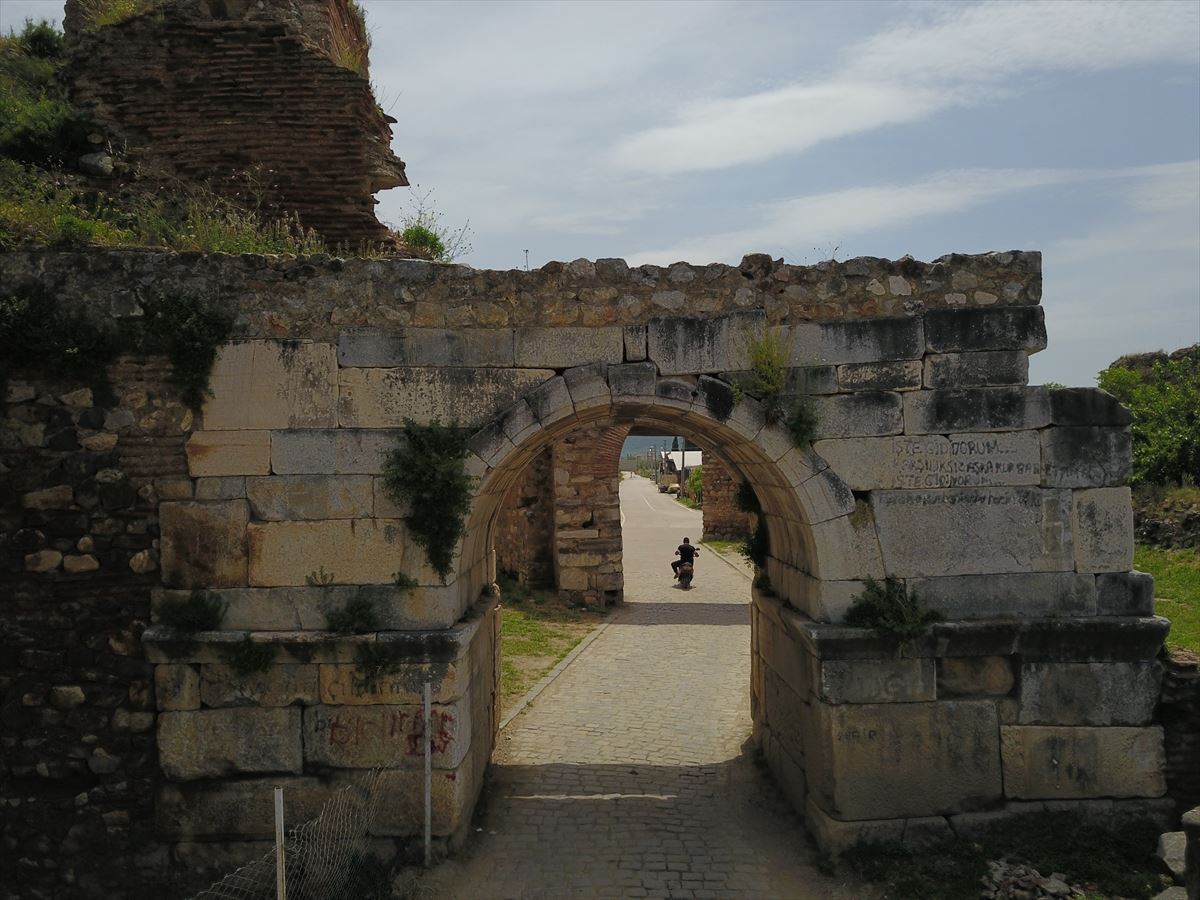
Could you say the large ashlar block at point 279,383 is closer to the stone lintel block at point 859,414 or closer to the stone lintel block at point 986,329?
the stone lintel block at point 859,414

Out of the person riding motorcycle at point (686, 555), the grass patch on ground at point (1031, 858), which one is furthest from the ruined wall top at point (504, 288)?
the person riding motorcycle at point (686, 555)

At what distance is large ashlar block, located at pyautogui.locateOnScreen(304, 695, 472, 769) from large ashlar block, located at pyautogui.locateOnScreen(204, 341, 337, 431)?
206cm

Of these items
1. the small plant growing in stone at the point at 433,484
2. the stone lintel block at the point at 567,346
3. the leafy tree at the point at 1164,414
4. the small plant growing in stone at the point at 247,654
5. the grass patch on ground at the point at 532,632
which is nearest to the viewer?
the small plant growing in stone at the point at 247,654

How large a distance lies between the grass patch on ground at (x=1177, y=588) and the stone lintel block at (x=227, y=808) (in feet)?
21.7

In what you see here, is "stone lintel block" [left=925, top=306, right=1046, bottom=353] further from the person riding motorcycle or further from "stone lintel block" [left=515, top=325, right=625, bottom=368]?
the person riding motorcycle

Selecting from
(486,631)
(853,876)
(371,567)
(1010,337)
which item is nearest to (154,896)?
(371,567)

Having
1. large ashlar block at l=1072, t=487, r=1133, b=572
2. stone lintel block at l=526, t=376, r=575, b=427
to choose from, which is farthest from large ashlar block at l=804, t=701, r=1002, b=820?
stone lintel block at l=526, t=376, r=575, b=427

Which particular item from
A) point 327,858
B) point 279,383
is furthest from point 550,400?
point 327,858

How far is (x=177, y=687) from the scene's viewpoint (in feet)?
19.9

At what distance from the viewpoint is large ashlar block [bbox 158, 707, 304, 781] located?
6.06m

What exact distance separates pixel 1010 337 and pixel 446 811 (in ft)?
17.1

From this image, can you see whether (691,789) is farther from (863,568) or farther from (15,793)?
(15,793)

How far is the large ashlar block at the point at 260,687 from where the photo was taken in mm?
6090

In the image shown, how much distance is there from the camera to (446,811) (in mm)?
6102
